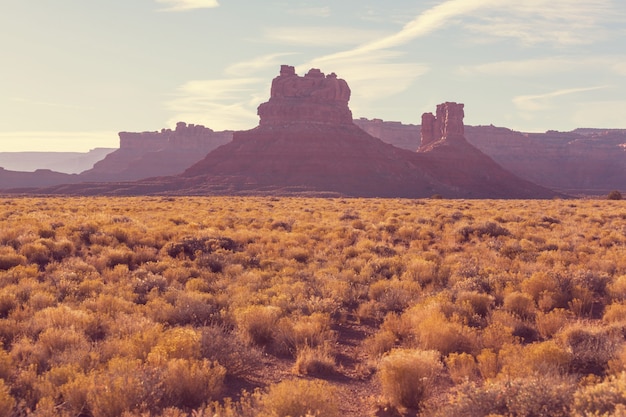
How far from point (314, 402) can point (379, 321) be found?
4.99 m

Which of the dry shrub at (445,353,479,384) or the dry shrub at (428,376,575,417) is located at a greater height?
the dry shrub at (428,376,575,417)

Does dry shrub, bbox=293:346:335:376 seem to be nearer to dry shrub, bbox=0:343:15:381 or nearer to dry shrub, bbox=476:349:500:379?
dry shrub, bbox=476:349:500:379

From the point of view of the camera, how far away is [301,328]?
8367mm

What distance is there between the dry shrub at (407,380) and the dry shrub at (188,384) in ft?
6.94

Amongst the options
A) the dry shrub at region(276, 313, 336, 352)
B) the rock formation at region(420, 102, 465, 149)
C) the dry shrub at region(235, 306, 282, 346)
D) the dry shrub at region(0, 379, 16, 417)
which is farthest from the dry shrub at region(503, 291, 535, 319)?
the rock formation at region(420, 102, 465, 149)

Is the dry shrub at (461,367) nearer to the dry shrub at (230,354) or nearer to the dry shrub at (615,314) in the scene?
the dry shrub at (230,354)

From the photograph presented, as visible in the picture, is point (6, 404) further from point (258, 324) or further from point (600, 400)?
point (600, 400)

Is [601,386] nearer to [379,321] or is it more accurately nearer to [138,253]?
[379,321]

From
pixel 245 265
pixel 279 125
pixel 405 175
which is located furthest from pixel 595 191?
pixel 245 265

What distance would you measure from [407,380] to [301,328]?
268cm

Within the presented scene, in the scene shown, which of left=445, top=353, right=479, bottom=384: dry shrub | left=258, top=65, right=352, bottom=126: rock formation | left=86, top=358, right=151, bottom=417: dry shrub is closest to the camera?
left=86, top=358, right=151, bottom=417: dry shrub

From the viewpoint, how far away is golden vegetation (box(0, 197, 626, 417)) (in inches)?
216

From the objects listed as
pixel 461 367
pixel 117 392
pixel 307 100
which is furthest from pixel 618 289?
pixel 307 100

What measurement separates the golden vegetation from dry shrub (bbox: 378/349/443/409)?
17mm
